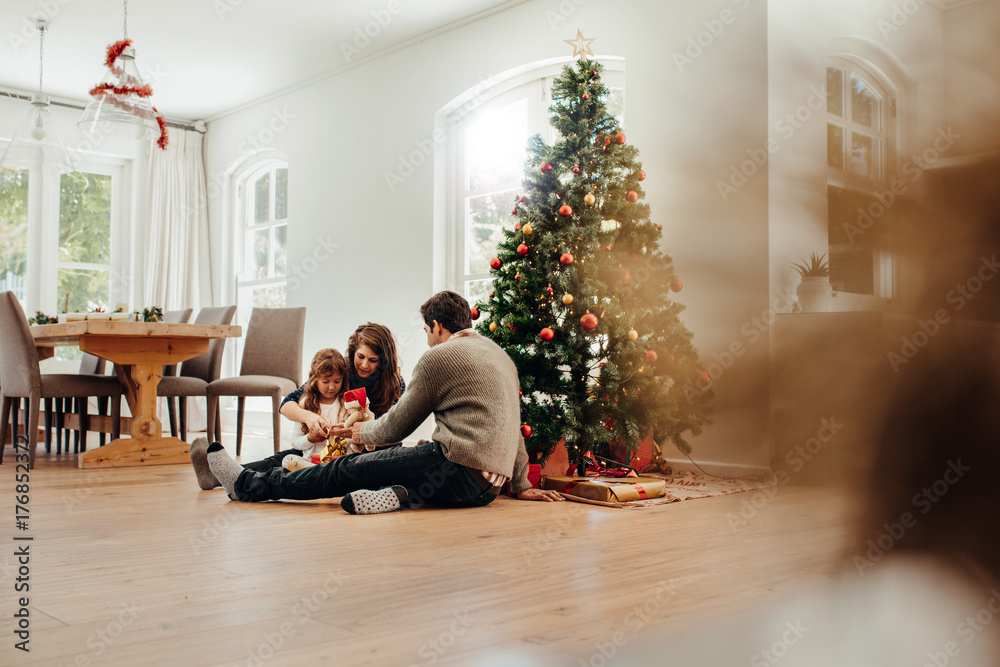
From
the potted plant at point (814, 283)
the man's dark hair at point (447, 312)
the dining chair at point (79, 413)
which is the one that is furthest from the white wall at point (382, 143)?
the potted plant at point (814, 283)

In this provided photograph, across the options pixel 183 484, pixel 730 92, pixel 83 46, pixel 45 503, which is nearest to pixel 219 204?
pixel 83 46

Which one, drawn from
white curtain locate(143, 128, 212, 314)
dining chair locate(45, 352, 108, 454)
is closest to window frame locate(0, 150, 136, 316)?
white curtain locate(143, 128, 212, 314)

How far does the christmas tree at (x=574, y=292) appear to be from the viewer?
3014 mm

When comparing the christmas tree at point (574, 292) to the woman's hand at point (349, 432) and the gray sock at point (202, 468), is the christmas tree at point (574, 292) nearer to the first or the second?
the woman's hand at point (349, 432)

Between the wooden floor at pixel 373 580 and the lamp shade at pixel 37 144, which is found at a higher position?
the lamp shade at pixel 37 144

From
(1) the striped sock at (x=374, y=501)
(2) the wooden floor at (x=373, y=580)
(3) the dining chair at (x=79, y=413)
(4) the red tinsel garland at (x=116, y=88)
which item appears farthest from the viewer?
(3) the dining chair at (x=79, y=413)

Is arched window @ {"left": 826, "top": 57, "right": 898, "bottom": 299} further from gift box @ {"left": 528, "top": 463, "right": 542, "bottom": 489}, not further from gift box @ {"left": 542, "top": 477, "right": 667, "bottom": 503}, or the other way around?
gift box @ {"left": 528, "top": 463, "right": 542, "bottom": 489}

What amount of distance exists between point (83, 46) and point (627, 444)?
4.71 meters

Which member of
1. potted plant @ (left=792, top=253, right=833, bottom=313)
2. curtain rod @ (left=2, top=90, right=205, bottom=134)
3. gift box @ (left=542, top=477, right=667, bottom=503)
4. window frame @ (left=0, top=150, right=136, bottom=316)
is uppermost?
curtain rod @ (left=2, top=90, right=205, bottom=134)

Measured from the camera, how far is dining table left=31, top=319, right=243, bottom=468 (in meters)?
3.61

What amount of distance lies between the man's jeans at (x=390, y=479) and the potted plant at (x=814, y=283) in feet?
7.62

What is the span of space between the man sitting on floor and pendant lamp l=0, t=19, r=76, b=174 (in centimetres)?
320

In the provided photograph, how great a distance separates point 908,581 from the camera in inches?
6.9

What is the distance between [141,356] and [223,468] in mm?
1414
